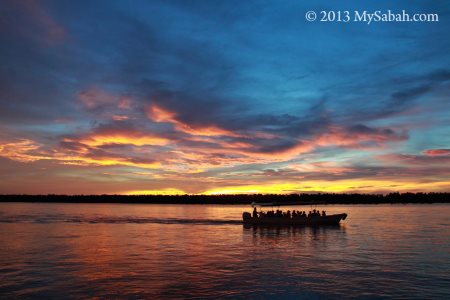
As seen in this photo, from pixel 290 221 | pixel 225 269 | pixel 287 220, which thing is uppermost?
pixel 287 220

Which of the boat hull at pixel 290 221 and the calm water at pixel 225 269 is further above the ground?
the boat hull at pixel 290 221

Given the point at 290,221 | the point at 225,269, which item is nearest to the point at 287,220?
the point at 290,221

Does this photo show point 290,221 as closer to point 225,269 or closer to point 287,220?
point 287,220

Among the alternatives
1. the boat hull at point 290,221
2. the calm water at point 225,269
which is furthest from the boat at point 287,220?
the calm water at point 225,269

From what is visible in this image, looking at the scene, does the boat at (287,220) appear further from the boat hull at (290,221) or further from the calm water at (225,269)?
the calm water at (225,269)

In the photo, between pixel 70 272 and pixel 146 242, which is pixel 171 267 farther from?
pixel 146 242

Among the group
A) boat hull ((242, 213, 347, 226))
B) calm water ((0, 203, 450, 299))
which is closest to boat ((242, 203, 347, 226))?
boat hull ((242, 213, 347, 226))

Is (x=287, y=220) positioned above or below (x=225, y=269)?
above

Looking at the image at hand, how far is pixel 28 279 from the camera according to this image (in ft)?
101

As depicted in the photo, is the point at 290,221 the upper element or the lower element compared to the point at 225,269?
upper

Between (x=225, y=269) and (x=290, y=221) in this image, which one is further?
(x=290, y=221)

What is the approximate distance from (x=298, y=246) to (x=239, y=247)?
7.38 meters

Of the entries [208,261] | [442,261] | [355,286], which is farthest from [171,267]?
[442,261]

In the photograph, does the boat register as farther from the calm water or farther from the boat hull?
the calm water
